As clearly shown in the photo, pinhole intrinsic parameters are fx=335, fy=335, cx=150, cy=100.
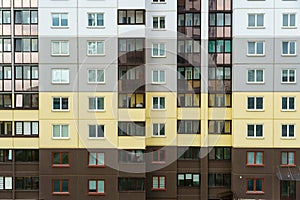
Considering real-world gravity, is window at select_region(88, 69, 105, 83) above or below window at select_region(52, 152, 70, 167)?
above

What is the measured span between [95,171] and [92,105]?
2.65m

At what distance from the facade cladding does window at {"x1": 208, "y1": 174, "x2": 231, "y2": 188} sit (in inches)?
9.5

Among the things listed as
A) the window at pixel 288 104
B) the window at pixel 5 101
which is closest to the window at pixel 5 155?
the window at pixel 5 101

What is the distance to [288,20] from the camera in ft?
43.3

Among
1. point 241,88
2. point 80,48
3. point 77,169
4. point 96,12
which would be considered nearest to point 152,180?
point 77,169

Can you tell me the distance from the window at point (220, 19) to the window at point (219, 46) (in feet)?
2.26

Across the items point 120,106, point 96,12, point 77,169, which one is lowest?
point 77,169

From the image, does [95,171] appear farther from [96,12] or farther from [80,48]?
[96,12]

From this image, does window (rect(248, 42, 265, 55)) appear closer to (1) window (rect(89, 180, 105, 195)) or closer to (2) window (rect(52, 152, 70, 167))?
(1) window (rect(89, 180, 105, 195))

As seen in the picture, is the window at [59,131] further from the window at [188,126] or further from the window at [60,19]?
the window at [188,126]

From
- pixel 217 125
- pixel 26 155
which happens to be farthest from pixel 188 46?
pixel 26 155

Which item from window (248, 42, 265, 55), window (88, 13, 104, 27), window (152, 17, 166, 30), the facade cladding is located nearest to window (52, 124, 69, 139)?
the facade cladding

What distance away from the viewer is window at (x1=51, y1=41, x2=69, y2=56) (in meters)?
13.3

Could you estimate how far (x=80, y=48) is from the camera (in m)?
13.3
